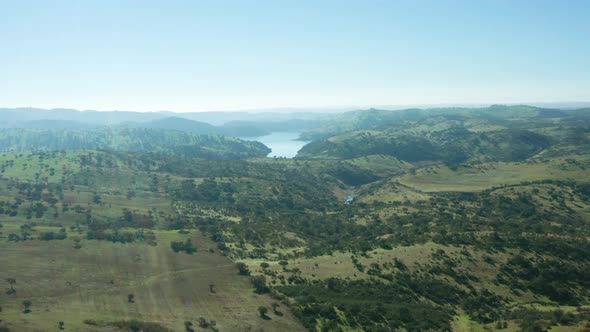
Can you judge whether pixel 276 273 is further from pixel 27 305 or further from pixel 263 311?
pixel 27 305

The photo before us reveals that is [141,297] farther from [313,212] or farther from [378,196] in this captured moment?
[378,196]

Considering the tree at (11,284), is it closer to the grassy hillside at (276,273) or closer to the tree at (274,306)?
the grassy hillside at (276,273)

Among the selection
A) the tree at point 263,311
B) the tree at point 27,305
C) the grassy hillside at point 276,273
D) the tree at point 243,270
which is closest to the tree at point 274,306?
the grassy hillside at point 276,273

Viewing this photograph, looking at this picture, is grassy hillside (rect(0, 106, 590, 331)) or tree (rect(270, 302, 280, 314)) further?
tree (rect(270, 302, 280, 314))

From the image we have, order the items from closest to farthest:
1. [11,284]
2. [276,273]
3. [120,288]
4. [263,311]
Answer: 1. [263,311]
2. [11,284]
3. [120,288]
4. [276,273]

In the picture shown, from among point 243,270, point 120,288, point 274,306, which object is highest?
point 120,288

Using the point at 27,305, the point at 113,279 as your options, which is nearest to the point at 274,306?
the point at 113,279

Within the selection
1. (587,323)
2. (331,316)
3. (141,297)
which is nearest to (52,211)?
(141,297)

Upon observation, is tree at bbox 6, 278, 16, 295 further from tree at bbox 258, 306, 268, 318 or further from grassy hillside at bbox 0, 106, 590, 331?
tree at bbox 258, 306, 268, 318

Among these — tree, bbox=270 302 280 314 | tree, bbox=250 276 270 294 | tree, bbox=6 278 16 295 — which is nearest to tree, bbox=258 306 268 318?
tree, bbox=270 302 280 314

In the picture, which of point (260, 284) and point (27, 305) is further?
point (260, 284)

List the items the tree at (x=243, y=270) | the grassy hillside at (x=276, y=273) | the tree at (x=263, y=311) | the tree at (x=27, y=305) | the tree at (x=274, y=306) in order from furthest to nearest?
the tree at (x=243, y=270) < the tree at (x=274, y=306) < the tree at (x=263, y=311) < the grassy hillside at (x=276, y=273) < the tree at (x=27, y=305)

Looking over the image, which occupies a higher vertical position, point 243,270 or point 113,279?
point 113,279
